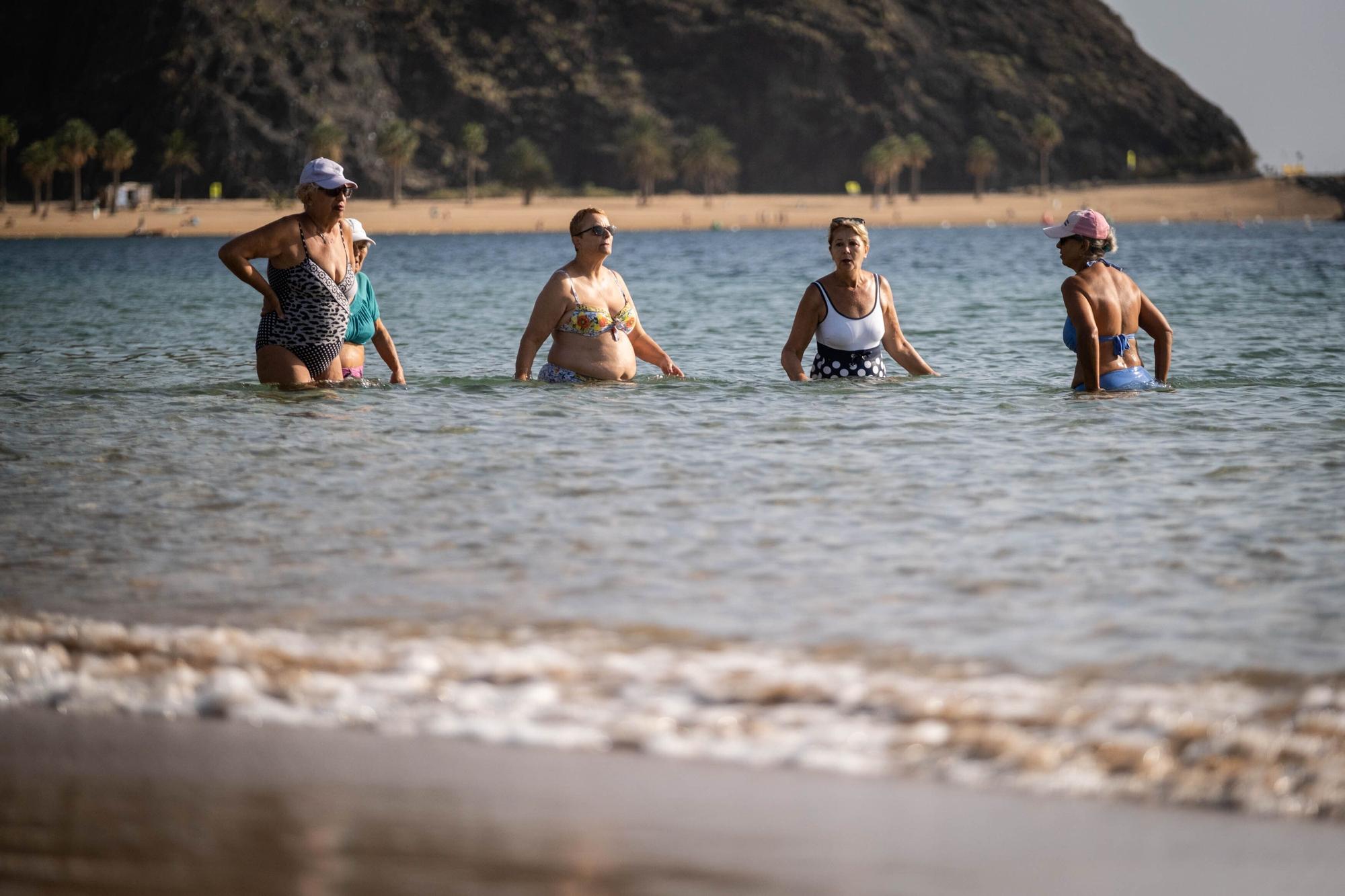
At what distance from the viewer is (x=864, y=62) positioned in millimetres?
163250

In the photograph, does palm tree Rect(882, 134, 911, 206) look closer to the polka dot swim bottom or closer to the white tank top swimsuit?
the polka dot swim bottom

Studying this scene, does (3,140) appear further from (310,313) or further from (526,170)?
(310,313)

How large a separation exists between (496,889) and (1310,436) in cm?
733

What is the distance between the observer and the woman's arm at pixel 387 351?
1054 cm

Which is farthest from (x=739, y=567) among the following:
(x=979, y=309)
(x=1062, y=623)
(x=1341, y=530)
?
(x=979, y=309)

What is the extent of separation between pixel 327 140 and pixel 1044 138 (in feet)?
245

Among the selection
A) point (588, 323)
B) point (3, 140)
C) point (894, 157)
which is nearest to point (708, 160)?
point (894, 157)

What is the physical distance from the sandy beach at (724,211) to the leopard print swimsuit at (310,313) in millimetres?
91930

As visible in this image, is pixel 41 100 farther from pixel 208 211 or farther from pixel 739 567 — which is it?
pixel 739 567

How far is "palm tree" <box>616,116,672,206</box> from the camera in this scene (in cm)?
13925

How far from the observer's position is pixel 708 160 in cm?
14188

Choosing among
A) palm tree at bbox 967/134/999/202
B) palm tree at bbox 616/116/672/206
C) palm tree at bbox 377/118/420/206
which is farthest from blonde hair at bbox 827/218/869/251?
palm tree at bbox 967/134/999/202

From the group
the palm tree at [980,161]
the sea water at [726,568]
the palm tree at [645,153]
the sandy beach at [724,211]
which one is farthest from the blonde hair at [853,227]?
the palm tree at [980,161]

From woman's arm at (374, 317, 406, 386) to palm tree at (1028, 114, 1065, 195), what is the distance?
488 ft
